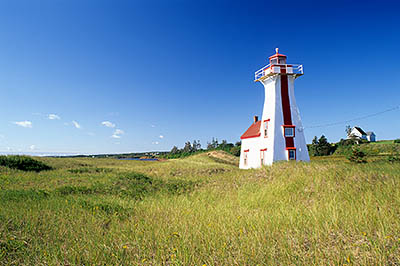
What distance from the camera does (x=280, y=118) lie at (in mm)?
20734

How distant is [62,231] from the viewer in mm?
4535

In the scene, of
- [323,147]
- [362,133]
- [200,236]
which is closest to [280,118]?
[200,236]

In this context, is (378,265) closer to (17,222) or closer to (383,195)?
(383,195)

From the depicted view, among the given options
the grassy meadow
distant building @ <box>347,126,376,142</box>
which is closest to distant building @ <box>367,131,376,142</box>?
distant building @ <box>347,126,376,142</box>

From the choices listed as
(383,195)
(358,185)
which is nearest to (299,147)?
(358,185)

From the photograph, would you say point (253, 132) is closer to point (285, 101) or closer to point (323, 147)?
point (285, 101)

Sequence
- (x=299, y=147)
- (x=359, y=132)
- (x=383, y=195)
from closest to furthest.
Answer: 1. (x=383, y=195)
2. (x=299, y=147)
3. (x=359, y=132)

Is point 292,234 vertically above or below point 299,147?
below

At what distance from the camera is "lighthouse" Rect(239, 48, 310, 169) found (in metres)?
20.5

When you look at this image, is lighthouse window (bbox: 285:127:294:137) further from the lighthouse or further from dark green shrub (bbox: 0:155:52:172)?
dark green shrub (bbox: 0:155:52:172)

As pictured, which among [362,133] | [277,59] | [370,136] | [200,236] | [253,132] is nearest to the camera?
[200,236]

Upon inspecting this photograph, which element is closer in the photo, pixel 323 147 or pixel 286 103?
pixel 286 103

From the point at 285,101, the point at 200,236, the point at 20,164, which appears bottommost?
the point at 200,236

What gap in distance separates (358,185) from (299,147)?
13.7 metres
